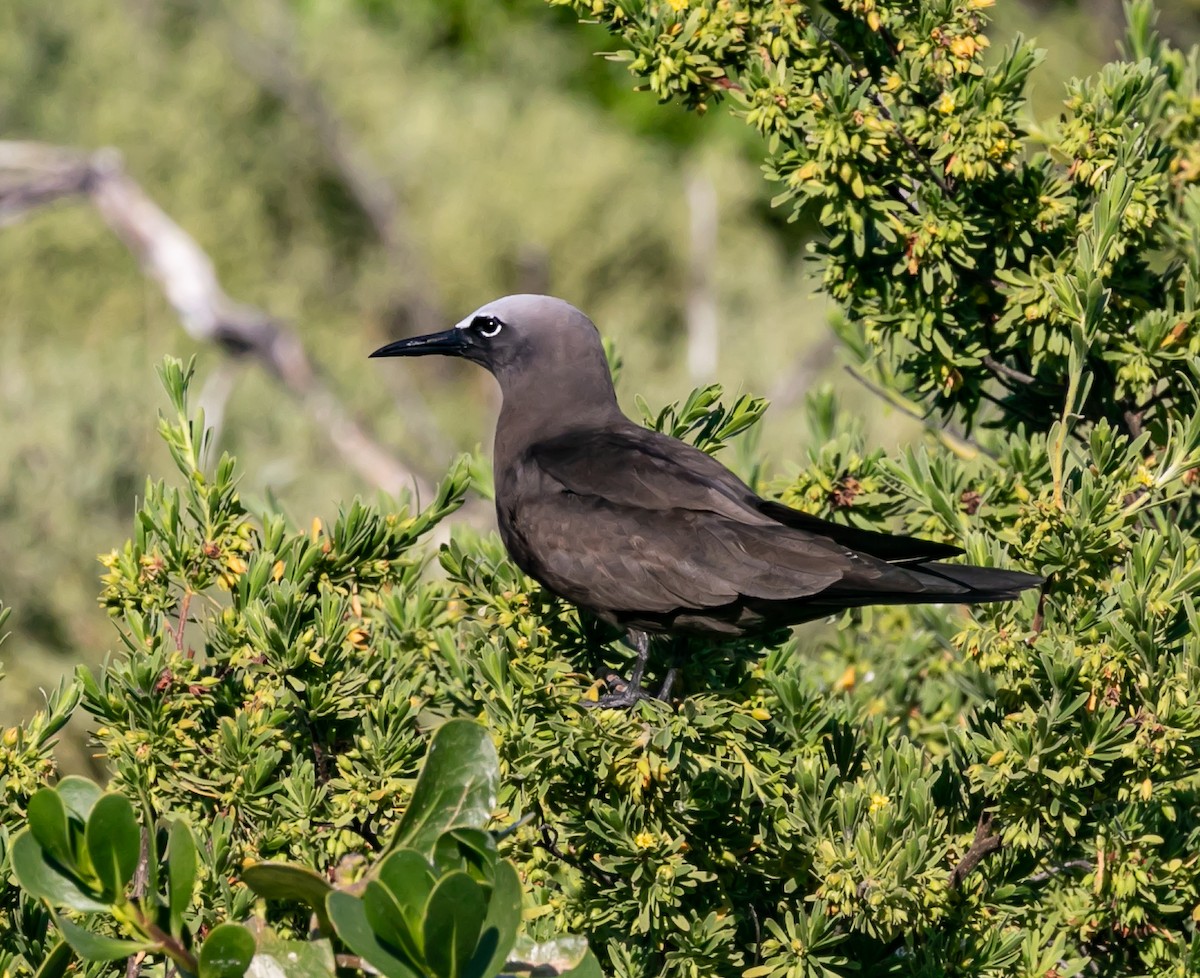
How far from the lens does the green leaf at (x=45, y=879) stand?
2.40 metres

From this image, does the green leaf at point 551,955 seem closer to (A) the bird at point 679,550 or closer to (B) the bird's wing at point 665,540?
(A) the bird at point 679,550

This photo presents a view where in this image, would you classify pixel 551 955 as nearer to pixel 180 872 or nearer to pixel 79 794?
pixel 180 872

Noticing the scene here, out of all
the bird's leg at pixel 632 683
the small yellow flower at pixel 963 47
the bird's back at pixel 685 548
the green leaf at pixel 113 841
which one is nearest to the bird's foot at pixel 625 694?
the bird's leg at pixel 632 683

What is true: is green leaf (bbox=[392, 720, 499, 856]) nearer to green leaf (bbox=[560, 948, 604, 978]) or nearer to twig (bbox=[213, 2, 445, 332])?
green leaf (bbox=[560, 948, 604, 978])

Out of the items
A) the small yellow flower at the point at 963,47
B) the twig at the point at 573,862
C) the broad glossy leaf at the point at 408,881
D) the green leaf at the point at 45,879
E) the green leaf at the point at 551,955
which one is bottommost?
the twig at the point at 573,862

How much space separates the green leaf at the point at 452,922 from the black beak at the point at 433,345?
2601mm

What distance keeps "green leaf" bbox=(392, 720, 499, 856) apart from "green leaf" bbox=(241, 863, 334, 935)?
17 cm

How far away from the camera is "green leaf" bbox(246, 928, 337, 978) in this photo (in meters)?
2.53

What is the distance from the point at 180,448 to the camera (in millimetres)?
3723

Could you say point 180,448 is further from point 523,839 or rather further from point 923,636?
point 923,636

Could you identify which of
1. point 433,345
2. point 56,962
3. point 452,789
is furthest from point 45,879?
point 433,345

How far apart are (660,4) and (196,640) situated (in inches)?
253

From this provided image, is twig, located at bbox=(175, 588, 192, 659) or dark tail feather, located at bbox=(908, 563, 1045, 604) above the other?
dark tail feather, located at bbox=(908, 563, 1045, 604)

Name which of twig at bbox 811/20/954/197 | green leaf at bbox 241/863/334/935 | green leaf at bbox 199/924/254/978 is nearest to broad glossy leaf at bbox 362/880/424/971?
green leaf at bbox 241/863/334/935
